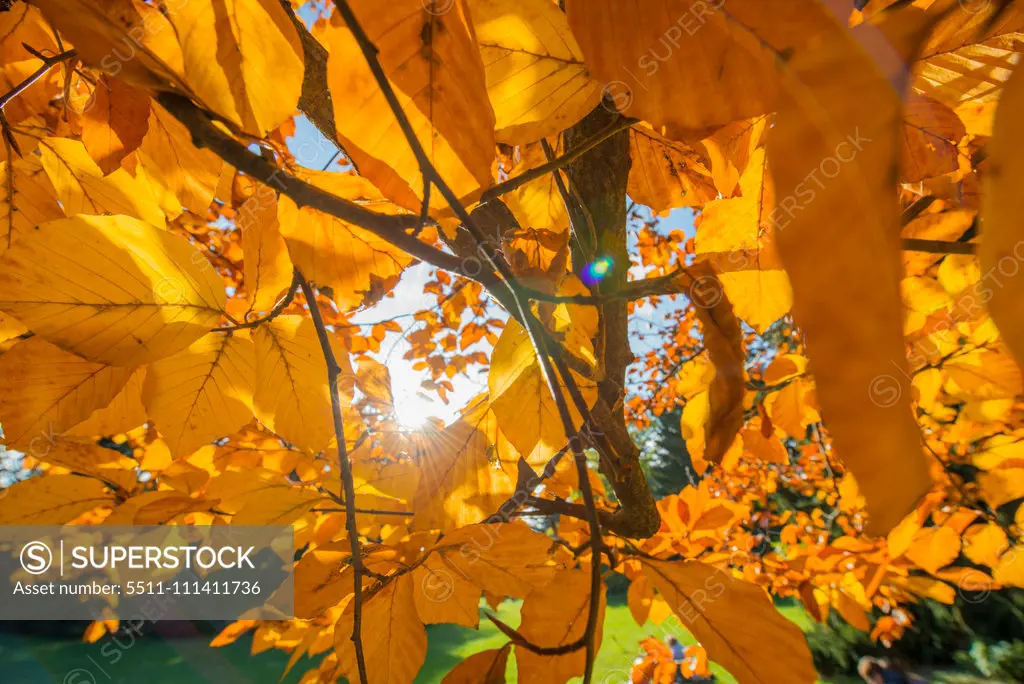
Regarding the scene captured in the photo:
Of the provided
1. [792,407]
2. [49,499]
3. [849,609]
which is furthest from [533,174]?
[849,609]

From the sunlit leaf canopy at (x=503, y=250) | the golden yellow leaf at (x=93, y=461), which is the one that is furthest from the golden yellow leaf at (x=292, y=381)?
the golden yellow leaf at (x=93, y=461)

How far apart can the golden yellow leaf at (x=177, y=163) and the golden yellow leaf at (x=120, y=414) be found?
0.22 m

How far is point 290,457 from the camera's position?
43.0 inches

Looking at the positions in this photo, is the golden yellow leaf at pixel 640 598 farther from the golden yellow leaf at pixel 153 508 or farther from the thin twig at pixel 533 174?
the thin twig at pixel 533 174

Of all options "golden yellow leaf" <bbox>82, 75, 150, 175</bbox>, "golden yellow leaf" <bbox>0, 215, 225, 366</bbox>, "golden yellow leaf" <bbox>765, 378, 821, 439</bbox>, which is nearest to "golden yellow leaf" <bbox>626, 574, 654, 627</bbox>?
"golden yellow leaf" <bbox>765, 378, 821, 439</bbox>

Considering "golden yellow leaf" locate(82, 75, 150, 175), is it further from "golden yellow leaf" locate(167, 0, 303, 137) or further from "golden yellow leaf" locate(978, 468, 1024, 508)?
"golden yellow leaf" locate(978, 468, 1024, 508)

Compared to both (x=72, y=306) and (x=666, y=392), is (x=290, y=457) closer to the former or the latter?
(x=72, y=306)

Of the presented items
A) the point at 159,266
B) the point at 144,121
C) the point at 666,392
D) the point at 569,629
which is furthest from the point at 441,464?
the point at 666,392

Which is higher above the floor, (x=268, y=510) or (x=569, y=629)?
(x=268, y=510)

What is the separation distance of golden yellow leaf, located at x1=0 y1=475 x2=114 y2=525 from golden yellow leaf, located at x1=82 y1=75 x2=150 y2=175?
58cm

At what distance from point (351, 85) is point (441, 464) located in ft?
1.34

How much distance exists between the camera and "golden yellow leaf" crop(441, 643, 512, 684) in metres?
0.39

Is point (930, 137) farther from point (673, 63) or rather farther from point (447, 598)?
point (447, 598)

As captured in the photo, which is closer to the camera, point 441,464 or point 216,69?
point 216,69
